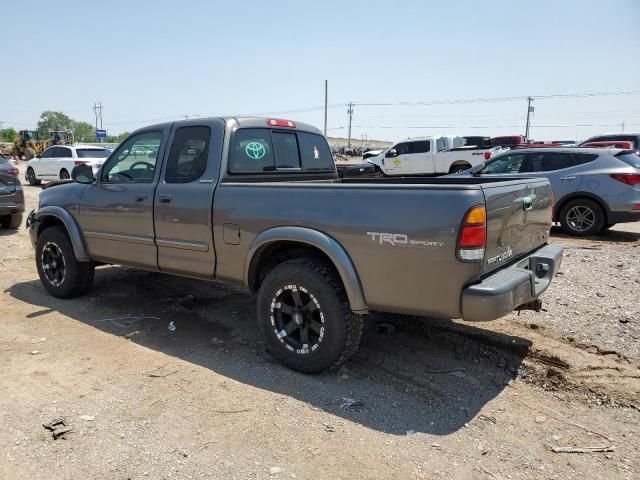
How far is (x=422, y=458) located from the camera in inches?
116

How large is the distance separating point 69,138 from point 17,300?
156ft

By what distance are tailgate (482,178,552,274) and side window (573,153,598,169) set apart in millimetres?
6201

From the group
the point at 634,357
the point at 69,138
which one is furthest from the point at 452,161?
the point at 69,138

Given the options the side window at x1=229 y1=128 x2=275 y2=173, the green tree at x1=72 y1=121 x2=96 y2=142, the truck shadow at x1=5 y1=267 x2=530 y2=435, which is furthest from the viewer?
the green tree at x1=72 y1=121 x2=96 y2=142

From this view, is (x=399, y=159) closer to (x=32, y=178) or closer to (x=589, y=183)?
(x=589, y=183)

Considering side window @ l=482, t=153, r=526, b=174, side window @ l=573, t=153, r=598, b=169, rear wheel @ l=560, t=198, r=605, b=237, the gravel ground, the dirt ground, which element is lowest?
the dirt ground

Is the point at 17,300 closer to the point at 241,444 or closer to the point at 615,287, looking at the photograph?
the point at 241,444

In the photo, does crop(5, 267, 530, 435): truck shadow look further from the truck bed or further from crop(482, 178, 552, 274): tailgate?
crop(482, 178, 552, 274): tailgate

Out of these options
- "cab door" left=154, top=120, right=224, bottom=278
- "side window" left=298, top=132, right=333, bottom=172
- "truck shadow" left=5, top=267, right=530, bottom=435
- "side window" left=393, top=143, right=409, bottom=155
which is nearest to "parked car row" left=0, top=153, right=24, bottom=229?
"truck shadow" left=5, top=267, right=530, bottom=435

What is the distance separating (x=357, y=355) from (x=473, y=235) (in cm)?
165

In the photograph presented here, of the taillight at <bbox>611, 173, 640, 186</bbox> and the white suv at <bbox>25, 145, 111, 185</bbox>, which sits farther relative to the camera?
the white suv at <bbox>25, 145, 111, 185</bbox>

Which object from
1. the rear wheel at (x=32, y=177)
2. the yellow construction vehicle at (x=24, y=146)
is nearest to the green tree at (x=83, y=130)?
the yellow construction vehicle at (x=24, y=146)

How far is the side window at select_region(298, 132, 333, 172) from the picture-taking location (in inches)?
211

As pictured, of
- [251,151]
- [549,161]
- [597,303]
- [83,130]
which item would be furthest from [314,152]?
[83,130]
